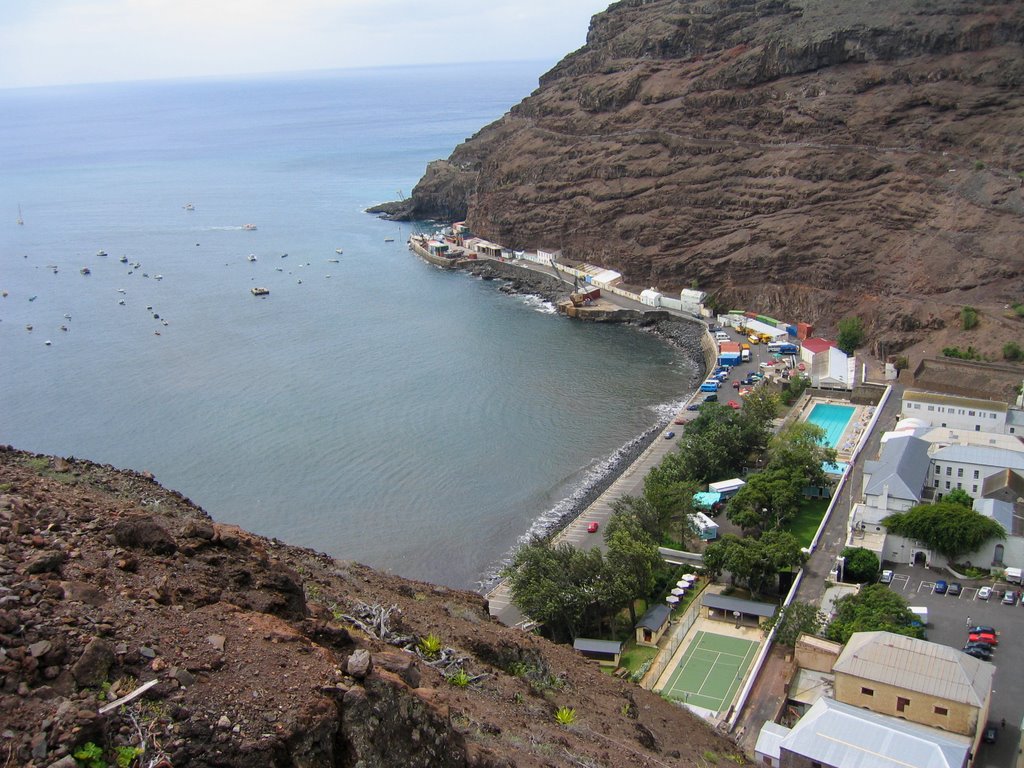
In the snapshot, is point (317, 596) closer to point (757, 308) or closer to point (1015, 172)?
point (757, 308)

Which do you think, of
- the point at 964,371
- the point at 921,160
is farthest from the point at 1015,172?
the point at 964,371

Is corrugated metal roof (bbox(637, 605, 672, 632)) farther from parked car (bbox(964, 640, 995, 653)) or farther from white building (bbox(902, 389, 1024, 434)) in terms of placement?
white building (bbox(902, 389, 1024, 434))

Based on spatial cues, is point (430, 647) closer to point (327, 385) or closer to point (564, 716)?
point (564, 716)

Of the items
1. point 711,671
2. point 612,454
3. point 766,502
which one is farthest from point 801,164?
point 711,671

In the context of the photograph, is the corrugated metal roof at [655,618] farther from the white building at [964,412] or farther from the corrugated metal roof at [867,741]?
the white building at [964,412]

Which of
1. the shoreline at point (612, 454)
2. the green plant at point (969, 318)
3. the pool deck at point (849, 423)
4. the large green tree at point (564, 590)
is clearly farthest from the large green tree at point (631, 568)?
the green plant at point (969, 318)

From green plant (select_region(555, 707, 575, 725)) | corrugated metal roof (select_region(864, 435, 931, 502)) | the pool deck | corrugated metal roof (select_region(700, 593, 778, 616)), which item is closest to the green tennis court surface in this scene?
corrugated metal roof (select_region(700, 593, 778, 616))
